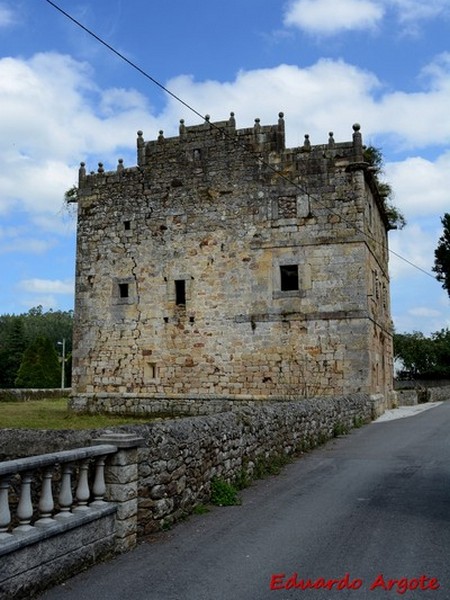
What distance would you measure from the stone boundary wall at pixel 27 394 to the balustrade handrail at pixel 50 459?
75.8 ft

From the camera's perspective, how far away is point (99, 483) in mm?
5879

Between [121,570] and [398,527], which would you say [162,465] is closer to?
[121,570]

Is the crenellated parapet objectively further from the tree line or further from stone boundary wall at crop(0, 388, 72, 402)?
the tree line

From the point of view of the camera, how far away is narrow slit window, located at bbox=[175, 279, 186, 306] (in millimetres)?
21883

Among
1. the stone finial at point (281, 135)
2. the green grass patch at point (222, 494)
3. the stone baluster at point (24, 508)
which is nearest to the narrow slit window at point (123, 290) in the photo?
the stone finial at point (281, 135)

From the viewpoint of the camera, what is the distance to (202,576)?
5.14m

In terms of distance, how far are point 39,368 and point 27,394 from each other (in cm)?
2104

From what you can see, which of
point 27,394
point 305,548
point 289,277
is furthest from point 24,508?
point 27,394

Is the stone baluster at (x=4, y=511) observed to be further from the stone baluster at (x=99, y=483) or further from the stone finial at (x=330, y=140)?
the stone finial at (x=330, y=140)

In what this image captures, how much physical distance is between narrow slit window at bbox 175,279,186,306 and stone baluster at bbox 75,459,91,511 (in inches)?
640

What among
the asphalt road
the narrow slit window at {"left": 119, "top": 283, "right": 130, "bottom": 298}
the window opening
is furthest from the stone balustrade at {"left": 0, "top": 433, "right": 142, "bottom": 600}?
the narrow slit window at {"left": 119, "top": 283, "right": 130, "bottom": 298}

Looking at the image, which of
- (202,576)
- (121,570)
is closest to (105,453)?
(121,570)

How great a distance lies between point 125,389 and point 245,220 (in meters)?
7.52

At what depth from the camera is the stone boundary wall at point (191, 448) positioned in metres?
6.61
